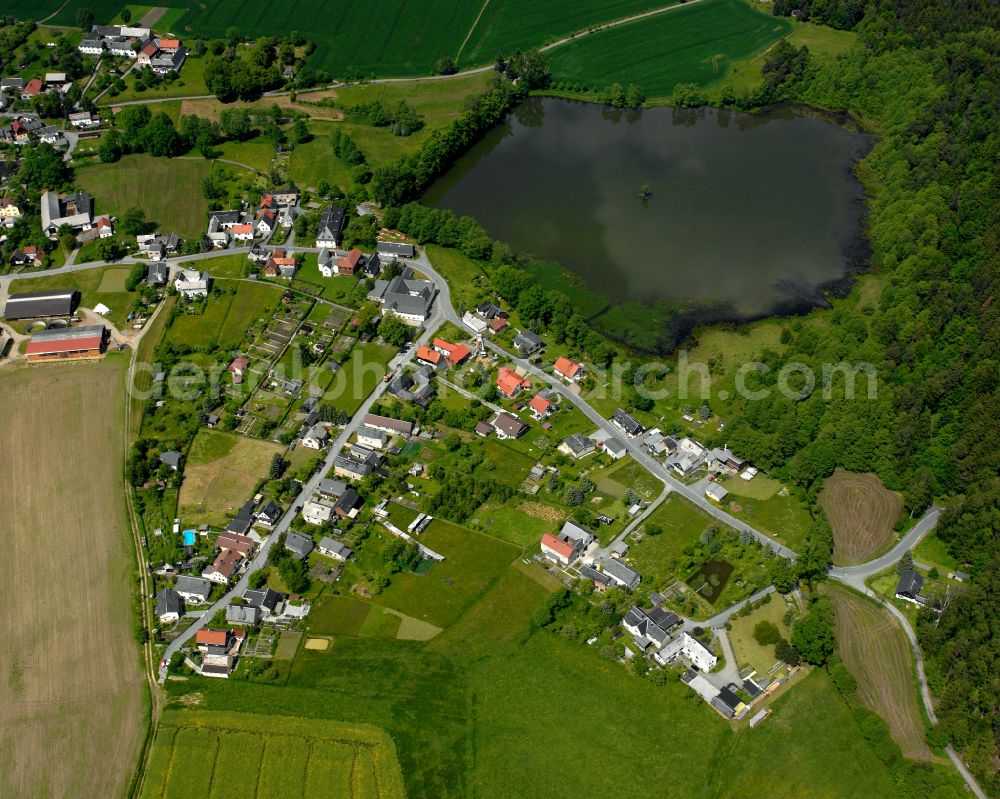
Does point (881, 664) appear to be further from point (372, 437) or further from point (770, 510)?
point (372, 437)

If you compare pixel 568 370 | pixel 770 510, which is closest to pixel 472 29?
pixel 568 370

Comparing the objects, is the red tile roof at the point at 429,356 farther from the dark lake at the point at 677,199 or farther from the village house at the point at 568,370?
the dark lake at the point at 677,199

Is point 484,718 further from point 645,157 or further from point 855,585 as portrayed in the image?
point 645,157

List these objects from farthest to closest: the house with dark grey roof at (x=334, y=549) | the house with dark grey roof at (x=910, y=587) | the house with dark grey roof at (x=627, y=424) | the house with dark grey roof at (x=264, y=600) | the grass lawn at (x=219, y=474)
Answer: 1. the house with dark grey roof at (x=627, y=424)
2. the grass lawn at (x=219, y=474)
3. the house with dark grey roof at (x=334, y=549)
4. the house with dark grey roof at (x=910, y=587)
5. the house with dark grey roof at (x=264, y=600)

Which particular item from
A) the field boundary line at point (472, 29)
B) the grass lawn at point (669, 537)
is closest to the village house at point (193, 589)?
the grass lawn at point (669, 537)

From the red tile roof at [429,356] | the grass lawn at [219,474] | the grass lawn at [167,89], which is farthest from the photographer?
the grass lawn at [167,89]

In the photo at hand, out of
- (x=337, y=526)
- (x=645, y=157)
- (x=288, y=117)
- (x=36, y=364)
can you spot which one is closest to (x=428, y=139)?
(x=288, y=117)
